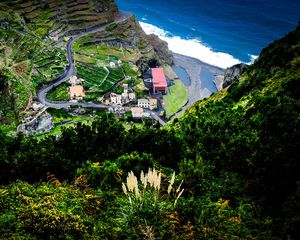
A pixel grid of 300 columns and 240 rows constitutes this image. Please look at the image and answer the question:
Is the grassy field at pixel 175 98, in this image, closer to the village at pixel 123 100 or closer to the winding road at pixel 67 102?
the village at pixel 123 100

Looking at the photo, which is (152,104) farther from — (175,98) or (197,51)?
(197,51)

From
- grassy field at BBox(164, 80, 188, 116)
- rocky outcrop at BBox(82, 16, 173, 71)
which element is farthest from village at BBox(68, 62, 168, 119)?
rocky outcrop at BBox(82, 16, 173, 71)

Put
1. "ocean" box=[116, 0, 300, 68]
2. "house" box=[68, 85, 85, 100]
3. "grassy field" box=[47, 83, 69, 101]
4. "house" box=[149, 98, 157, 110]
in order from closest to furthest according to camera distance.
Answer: "grassy field" box=[47, 83, 69, 101] → "house" box=[68, 85, 85, 100] → "house" box=[149, 98, 157, 110] → "ocean" box=[116, 0, 300, 68]

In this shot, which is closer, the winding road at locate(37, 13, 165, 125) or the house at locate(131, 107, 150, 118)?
the house at locate(131, 107, 150, 118)

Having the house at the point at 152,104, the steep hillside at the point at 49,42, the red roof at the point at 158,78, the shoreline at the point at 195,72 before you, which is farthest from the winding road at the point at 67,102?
the shoreline at the point at 195,72

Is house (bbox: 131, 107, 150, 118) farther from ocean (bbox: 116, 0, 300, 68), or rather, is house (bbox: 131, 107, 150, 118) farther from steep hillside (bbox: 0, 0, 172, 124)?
ocean (bbox: 116, 0, 300, 68)

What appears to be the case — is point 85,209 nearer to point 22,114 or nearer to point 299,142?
point 299,142
